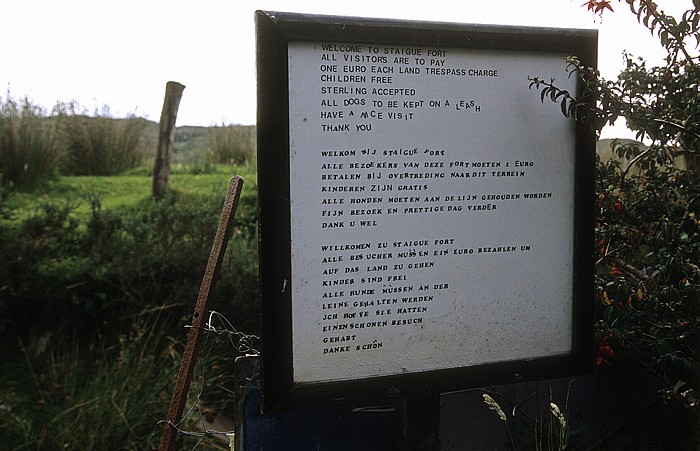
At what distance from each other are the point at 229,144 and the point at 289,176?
7398mm

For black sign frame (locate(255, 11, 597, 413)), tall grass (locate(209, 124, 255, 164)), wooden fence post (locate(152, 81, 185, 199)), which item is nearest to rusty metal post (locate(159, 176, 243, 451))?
black sign frame (locate(255, 11, 597, 413))

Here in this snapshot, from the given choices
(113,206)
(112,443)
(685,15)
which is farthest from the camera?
(113,206)

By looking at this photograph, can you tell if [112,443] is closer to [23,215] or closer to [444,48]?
[23,215]

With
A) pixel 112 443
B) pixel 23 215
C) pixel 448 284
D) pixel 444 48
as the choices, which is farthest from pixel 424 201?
pixel 23 215

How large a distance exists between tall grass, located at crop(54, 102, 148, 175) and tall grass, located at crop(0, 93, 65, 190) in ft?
1.63

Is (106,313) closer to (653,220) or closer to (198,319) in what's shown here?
(198,319)

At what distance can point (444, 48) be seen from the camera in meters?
2.16

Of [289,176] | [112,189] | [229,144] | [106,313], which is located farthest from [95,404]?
[229,144]

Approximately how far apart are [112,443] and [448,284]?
2.58 m

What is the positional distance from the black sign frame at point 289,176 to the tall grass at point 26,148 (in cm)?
550

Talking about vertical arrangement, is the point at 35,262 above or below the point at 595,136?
below

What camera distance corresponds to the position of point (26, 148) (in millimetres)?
6910

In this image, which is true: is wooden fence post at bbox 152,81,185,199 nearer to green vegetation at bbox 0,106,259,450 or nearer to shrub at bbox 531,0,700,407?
green vegetation at bbox 0,106,259,450

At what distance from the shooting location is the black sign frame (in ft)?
6.45
